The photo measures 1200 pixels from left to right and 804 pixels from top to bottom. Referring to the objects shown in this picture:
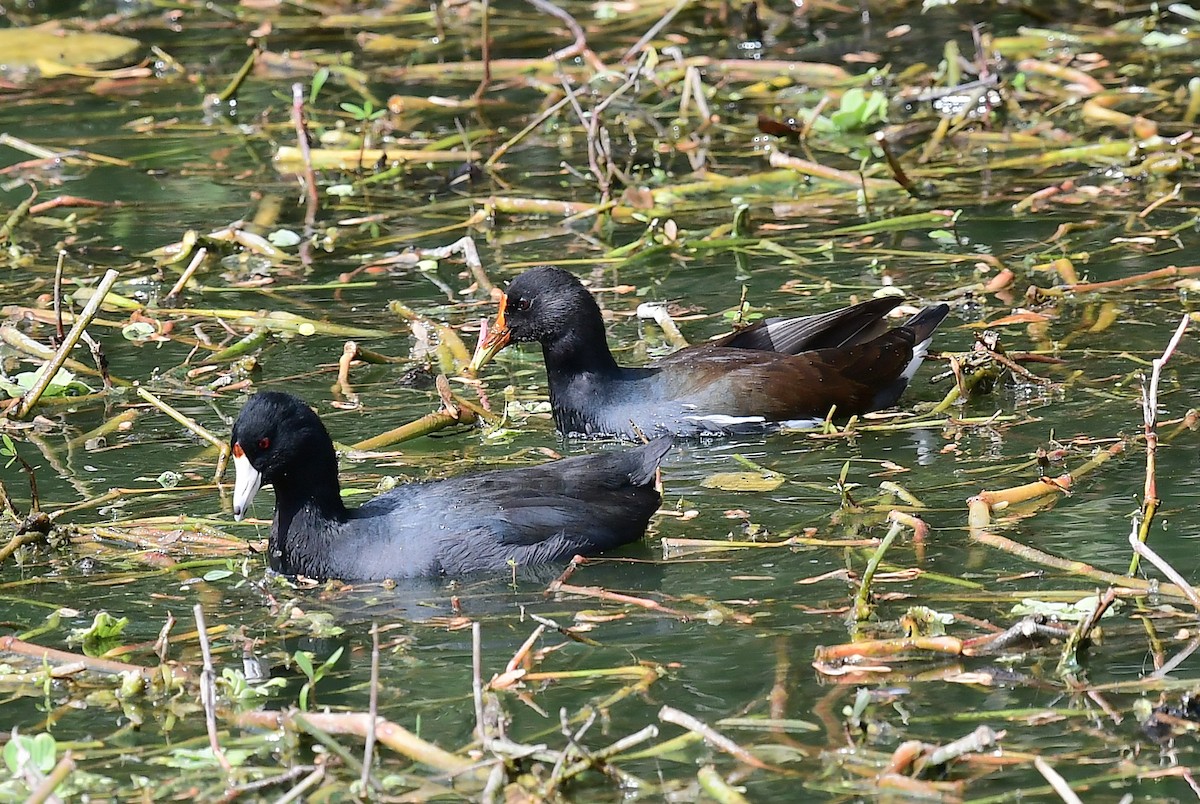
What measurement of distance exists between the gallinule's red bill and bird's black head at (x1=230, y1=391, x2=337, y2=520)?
1.46 metres

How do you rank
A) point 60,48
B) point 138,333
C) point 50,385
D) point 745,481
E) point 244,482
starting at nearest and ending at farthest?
point 244,482 → point 745,481 → point 50,385 → point 138,333 → point 60,48

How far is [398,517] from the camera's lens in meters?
5.39

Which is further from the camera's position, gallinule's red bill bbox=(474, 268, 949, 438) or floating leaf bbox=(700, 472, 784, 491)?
gallinule's red bill bbox=(474, 268, 949, 438)

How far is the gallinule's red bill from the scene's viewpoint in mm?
6598

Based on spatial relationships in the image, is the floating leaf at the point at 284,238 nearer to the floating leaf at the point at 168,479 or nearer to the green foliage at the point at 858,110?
the floating leaf at the point at 168,479

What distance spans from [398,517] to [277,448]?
378 millimetres

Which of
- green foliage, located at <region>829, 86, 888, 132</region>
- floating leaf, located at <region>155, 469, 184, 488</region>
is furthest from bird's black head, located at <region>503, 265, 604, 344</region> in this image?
green foliage, located at <region>829, 86, 888, 132</region>

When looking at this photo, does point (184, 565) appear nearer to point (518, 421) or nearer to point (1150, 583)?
point (518, 421)

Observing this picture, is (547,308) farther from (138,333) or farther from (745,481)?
(138,333)

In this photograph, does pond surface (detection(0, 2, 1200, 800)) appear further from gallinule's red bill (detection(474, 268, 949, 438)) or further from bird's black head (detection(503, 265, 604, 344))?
bird's black head (detection(503, 265, 604, 344))

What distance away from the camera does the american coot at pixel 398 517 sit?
5320 mm

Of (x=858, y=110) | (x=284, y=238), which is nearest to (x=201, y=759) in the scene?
(x=284, y=238)

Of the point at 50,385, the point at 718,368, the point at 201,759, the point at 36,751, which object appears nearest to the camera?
the point at 36,751

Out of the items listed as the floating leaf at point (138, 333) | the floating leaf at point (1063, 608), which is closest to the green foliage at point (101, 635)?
the floating leaf at point (1063, 608)
